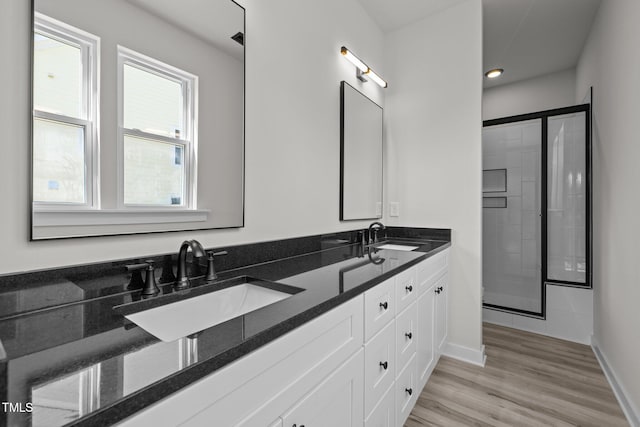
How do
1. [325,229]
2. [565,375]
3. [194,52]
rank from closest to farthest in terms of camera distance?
1. [194,52]
2. [325,229]
3. [565,375]

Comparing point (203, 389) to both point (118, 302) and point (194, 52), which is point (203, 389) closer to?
point (118, 302)

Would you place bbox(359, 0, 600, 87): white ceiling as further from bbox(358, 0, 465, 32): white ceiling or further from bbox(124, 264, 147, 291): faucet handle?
bbox(124, 264, 147, 291): faucet handle

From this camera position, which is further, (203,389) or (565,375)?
(565,375)

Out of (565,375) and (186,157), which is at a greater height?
(186,157)

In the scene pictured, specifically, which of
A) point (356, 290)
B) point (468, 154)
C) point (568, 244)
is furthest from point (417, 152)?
point (356, 290)

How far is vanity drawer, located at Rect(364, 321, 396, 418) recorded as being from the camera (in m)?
1.14

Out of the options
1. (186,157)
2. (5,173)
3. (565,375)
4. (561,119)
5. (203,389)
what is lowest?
(565,375)

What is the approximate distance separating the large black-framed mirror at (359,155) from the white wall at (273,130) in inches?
2.5

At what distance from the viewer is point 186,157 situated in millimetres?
1131

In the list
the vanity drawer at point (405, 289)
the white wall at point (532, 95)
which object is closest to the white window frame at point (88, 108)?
the vanity drawer at point (405, 289)

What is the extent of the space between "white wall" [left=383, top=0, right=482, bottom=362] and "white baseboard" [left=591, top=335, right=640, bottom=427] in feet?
2.49

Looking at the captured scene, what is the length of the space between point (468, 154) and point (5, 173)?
2483 millimetres

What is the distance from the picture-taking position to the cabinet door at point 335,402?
80cm

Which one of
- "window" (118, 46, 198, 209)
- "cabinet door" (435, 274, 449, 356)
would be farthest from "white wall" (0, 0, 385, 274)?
"cabinet door" (435, 274, 449, 356)
